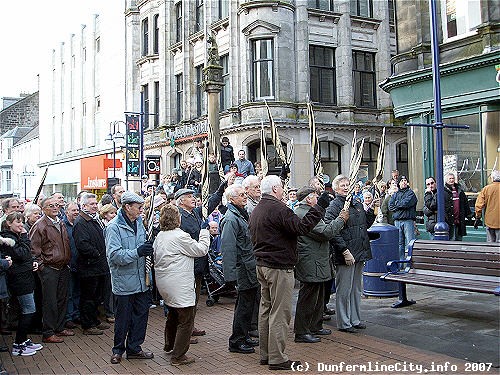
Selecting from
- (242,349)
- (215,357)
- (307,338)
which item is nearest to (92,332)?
(215,357)

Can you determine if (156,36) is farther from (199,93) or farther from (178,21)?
(199,93)

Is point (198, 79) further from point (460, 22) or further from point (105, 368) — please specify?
point (105, 368)

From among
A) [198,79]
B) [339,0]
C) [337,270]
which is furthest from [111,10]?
[337,270]

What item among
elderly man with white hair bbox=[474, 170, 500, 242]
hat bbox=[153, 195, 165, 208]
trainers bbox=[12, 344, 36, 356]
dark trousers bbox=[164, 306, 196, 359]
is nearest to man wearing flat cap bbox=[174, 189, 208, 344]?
dark trousers bbox=[164, 306, 196, 359]

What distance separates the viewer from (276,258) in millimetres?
6027

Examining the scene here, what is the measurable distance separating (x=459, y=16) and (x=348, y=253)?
9150 mm

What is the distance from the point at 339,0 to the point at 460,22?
12574mm

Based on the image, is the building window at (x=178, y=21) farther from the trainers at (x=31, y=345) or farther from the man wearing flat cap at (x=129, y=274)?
the man wearing flat cap at (x=129, y=274)

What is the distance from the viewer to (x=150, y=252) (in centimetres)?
619

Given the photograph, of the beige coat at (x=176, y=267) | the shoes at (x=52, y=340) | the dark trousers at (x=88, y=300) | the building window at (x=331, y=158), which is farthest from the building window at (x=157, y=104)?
the beige coat at (x=176, y=267)

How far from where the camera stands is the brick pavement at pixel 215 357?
19.9 feet

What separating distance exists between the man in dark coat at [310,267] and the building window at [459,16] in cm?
881

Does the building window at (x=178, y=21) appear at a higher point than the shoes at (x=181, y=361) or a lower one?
higher

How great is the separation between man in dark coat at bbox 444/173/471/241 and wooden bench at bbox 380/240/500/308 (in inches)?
132
